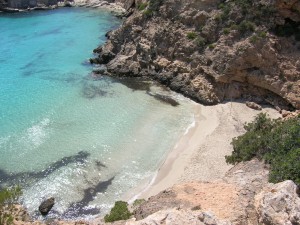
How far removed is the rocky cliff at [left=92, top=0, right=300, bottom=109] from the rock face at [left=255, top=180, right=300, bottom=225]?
24543mm

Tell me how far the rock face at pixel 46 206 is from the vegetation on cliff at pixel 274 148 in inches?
531

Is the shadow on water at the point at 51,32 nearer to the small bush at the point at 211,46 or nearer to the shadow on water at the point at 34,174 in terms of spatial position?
the small bush at the point at 211,46

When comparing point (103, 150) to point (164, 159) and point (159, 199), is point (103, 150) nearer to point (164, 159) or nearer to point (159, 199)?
point (164, 159)

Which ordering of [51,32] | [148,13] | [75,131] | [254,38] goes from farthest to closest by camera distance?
[51,32] < [148,13] < [254,38] < [75,131]

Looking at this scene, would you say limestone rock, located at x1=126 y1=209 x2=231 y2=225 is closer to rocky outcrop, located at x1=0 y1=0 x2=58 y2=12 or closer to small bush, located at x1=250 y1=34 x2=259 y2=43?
small bush, located at x1=250 y1=34 x2=259 y2=43

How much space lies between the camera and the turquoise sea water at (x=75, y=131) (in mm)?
30062

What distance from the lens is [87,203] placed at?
2847cm

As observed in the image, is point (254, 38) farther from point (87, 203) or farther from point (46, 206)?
point (46, 206)

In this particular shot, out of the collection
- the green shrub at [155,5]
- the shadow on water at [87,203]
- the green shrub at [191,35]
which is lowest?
the shadow on water at [87,203]

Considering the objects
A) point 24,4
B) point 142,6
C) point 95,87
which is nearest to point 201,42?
point 142,6

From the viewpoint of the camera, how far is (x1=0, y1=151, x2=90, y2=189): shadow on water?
1210 inches

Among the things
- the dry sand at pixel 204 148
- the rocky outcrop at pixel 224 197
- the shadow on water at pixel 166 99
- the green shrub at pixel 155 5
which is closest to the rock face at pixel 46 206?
the dry sand at pixel 204 148

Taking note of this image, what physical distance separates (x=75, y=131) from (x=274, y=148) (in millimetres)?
20530

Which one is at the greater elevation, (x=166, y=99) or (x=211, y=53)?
(x=211, y=53)
